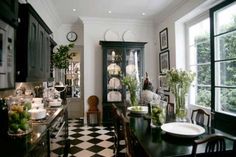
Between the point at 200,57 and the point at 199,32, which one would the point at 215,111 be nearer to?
the point at 200,57

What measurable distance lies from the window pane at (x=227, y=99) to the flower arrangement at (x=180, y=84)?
1.42 metres

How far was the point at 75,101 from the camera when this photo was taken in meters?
5.90

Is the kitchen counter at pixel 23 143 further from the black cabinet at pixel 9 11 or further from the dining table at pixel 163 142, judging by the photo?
the black cabinet at pixel 9 11

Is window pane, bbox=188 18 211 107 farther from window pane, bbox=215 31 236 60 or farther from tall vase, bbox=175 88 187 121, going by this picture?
tall vase, bbox=175 88 187 121

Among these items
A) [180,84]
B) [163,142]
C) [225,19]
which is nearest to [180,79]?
[180,84]

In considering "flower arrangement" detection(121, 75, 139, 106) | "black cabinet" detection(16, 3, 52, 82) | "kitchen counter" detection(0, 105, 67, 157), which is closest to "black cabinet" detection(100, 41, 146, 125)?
"flower arrangement" detection(121, 75, 139, 106)

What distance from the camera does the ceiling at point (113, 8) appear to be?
411 cm

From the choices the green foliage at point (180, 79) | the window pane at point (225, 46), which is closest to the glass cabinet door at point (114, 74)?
the window pane at point (225, 46)

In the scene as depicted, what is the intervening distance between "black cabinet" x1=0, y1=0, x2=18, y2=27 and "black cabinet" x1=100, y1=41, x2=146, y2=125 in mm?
3424

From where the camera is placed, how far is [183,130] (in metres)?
1.82

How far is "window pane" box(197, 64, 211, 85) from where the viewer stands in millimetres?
3672

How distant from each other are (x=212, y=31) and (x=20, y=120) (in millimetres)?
3375

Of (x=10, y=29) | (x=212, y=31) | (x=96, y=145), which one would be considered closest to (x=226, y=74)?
(x=212, y=31)

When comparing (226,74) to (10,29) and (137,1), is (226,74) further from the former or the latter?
(10,29)
